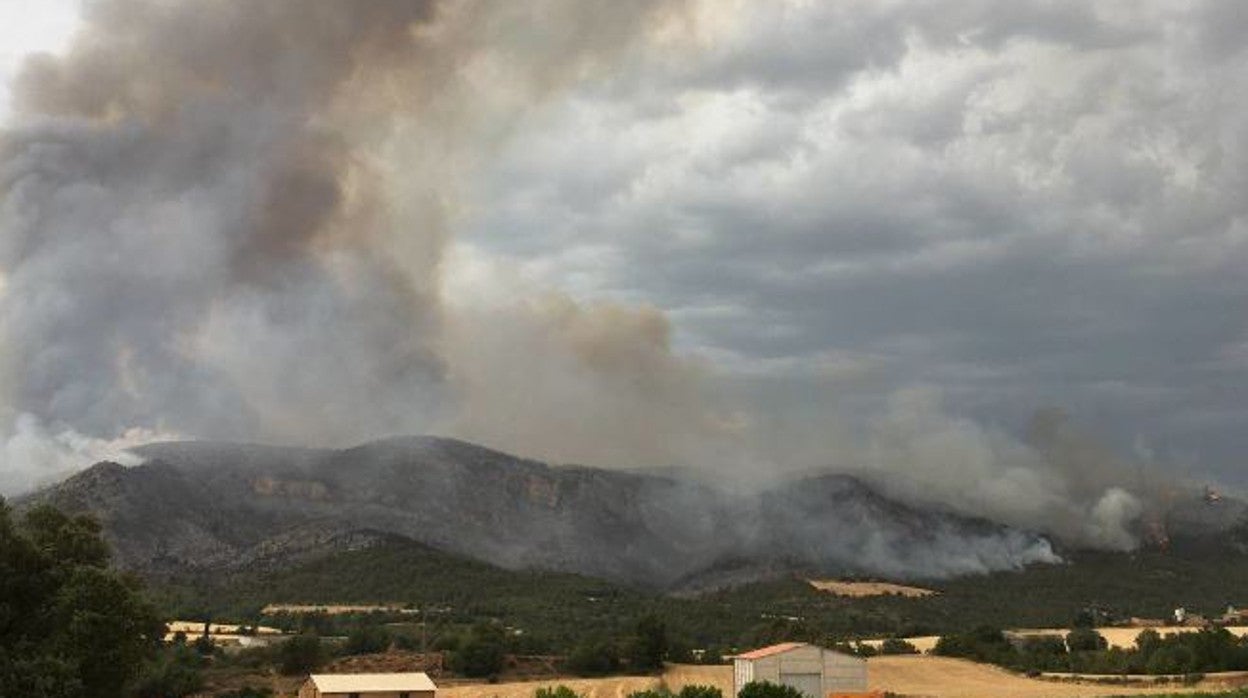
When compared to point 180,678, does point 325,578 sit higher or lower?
higher

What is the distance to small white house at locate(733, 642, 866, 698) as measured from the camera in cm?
8912

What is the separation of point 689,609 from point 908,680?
70174 mm

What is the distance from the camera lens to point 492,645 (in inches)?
4345

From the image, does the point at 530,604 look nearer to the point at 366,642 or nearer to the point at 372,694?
the point at 366,642

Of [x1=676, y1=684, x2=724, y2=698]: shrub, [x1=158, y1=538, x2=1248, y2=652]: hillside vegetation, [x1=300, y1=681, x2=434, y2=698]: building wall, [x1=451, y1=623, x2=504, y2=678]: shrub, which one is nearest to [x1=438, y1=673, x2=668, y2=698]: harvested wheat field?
[x1=451, y1=623, x2=504, y2=678]: shrub

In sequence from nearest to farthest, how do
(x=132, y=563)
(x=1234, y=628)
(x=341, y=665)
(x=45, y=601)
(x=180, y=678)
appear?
1. (x=45, y=601)
2. (x=180, y=678)
3. (x=341, y=665)
4. (x=1234, y=628)
5. (x=132, y=563)

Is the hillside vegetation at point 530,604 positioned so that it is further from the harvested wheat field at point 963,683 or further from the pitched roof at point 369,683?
the pitched roof at point 369,683

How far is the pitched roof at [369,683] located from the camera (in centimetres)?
8562

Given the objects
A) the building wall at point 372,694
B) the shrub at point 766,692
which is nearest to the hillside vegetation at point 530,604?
the building wall at point 372,694

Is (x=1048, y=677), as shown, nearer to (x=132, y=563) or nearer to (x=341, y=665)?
(x=341, y=665)

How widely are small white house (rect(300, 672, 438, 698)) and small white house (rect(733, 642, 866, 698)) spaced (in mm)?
22164

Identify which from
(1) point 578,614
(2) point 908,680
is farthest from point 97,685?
(1) point 578,614

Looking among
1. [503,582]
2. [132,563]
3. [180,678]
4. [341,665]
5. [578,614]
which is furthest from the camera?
[503,582]

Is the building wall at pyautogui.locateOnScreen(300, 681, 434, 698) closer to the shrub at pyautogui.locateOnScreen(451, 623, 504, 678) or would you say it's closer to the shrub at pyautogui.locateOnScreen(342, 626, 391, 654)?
the shrub at pyautogui.locateOnScreen(451, 623, 504, 678)
